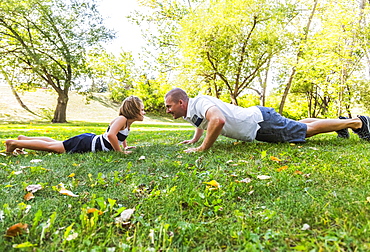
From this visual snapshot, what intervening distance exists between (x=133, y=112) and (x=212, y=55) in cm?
1389

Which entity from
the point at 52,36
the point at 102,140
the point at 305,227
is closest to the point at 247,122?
the point at 102,140

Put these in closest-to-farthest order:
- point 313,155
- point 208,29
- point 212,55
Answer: point 313,155 → point 208,29 → point 212,55

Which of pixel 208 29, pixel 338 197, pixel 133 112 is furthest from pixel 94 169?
pixel 208 29

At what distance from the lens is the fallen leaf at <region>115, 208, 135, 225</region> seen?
5.29 ft

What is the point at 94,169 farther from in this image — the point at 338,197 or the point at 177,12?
the point at 177,12

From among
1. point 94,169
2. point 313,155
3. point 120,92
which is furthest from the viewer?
point 120,92

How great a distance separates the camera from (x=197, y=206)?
6.02 feet

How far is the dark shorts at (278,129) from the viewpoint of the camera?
4.13m

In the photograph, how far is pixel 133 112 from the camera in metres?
4.01

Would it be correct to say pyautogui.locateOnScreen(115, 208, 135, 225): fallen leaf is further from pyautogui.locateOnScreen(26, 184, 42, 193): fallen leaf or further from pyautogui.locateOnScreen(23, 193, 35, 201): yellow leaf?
pyautogui.locateOnScreen(26, 184, 42, 193): fallen leaf

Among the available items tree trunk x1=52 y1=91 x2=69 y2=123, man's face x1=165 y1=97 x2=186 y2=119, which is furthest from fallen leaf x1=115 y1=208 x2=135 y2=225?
tree trunk x1=52 y1=91 x2=69 y2=123

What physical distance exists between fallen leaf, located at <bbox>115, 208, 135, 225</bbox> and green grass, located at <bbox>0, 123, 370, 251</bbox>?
0.04m

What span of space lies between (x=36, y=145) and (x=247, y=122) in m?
3.46

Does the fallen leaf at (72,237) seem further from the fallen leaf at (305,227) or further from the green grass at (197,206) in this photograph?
the fallen leaf at (305,227)
